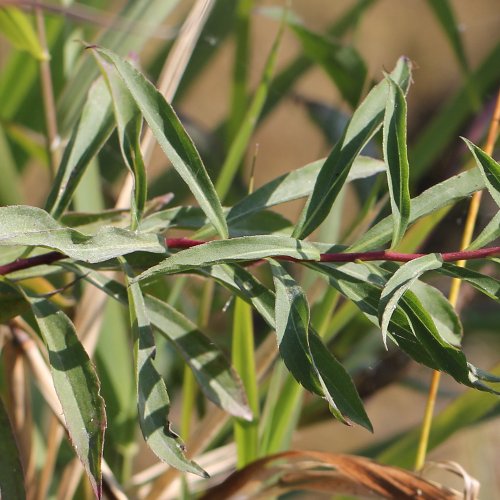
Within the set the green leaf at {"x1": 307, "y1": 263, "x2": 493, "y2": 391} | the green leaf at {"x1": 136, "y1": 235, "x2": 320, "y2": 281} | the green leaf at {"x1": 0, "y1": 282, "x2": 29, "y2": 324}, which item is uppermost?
the green leaf at {"x1": 136, "y1": 235, "x2": 320, "y2": 281}

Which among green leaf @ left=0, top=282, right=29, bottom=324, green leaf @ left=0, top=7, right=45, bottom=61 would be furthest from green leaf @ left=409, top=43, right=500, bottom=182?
green leaf @ left=0, top=282, right=29, bottom=324

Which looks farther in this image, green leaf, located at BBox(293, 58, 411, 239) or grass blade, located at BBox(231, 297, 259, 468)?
grass blade, located at BBox(231, 297, 259, 468)

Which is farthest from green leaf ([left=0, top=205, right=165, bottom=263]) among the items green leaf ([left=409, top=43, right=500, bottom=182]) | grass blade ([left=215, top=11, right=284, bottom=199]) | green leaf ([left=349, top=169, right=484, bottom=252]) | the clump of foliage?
green leaf ([left=409, top=43, right=500, bottom=182])

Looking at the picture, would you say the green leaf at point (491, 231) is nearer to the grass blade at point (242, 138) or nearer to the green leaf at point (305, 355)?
the green leaf at point (305, 355)

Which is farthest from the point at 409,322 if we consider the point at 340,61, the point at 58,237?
the point at 340,61

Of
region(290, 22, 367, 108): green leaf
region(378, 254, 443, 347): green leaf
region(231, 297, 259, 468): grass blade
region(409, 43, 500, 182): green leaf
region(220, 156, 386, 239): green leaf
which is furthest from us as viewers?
region(409, 43, 500, 182): green leaf

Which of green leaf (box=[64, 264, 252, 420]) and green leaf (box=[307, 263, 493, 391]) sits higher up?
green leaf (box=[307, 263, 493, 391])

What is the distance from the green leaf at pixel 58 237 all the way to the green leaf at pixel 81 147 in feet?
0.29

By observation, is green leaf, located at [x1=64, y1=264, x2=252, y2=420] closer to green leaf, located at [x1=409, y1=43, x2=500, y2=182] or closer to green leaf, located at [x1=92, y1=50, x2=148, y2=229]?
green leaf, located at [x1=92, y1=50, x2=148, y2=229]

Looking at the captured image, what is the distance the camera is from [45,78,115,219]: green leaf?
1.27ft

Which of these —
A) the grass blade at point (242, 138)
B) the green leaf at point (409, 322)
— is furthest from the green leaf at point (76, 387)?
the grass blade at point (242, 138)

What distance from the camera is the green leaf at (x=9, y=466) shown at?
0.35m

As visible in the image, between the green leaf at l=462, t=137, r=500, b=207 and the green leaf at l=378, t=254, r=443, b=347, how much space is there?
1.7 inches

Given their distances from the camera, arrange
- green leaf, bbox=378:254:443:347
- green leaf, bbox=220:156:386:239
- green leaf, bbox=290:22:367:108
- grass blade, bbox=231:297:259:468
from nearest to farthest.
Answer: green leaf, bbox=378:254:443:347, green leaf, bbox=220:156:386:239, grass blade, bbox=231:297:259:468, green leaf, bbox=290:22:367:108
